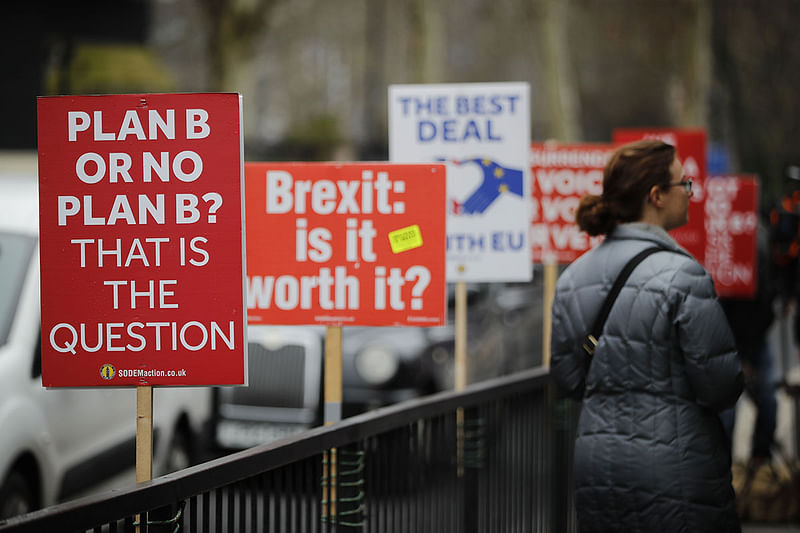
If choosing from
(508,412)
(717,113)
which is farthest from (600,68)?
(508,412)

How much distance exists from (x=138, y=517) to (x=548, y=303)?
4.21m

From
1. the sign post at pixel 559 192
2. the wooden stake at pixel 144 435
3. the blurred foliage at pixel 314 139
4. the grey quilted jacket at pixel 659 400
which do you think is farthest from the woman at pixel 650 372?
the blurred foliage at pixel 314 139

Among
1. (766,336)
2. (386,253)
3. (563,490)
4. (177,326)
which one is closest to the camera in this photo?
(177,326)

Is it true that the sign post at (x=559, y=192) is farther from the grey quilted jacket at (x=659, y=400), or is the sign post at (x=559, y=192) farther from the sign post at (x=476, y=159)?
the grey quilted jacket at (x=659, y=400)

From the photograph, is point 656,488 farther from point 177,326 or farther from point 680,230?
point 680,230

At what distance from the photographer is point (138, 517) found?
311 cm

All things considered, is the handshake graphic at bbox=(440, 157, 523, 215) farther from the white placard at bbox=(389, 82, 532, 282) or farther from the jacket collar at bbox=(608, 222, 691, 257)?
the jacket collar at bbox=(608, 222, 691, 257)

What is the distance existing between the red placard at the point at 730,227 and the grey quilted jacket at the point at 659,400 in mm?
4573

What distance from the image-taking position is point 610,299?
4.19 m

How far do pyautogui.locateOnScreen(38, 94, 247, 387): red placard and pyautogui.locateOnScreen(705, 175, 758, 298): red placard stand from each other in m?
5.61

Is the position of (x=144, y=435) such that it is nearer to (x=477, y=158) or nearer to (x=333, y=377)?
(x=333, y=377)

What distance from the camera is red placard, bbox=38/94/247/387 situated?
3.54 meters

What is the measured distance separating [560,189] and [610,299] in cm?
302

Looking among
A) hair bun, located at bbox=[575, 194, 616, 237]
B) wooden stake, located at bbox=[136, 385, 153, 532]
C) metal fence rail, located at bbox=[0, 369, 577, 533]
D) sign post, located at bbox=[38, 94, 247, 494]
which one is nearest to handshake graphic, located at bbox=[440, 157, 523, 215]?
metal fence rail, located at bbox=[0, 369, 577, 533]
